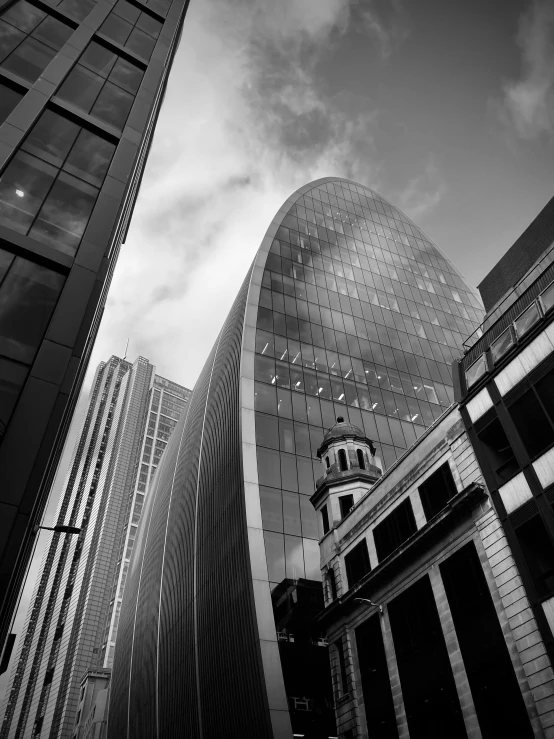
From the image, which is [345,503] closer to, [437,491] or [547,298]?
[437,491]

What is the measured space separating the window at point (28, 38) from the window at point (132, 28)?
3.11 metres

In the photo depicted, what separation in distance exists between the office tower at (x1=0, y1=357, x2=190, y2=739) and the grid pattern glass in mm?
111311

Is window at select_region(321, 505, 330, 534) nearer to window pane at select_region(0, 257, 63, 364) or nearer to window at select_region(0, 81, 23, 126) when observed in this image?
window pane at select_region(0, 257, 63, 364)

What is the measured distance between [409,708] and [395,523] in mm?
8717

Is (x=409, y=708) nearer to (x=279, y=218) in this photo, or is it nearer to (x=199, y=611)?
(x=199, y=611)

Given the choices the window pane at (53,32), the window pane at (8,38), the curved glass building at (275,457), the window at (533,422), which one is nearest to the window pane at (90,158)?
the window pane at (8,38)

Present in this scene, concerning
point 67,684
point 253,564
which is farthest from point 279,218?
point 67,684

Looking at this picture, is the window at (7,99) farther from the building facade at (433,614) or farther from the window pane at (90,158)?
the building facade at (433,614)

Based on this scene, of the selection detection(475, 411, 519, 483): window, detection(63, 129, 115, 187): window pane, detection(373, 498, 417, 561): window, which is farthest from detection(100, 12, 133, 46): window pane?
detection(373, 498, 417, 561): window

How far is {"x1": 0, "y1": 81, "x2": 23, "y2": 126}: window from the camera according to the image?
20094 mm

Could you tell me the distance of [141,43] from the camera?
29.3 m

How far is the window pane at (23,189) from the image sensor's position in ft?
57.9

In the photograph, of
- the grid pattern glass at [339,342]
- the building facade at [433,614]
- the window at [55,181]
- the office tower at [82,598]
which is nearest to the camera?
the window at [55,181]

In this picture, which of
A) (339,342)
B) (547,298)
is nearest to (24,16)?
(547,298)
